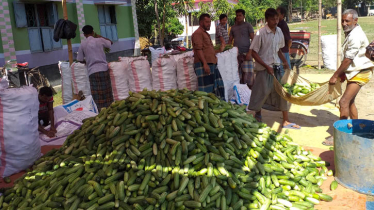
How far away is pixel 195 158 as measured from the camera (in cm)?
329

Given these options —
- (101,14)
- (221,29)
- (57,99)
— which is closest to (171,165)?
(221,29)

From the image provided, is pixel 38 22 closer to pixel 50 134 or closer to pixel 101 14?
pixel 101 14

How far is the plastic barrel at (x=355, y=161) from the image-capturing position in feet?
10.9

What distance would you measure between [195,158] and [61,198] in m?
1.29

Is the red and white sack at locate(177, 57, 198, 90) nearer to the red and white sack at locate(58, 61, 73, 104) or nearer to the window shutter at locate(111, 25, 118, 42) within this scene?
the red and white sack at locate(58, 61, 73, 104)

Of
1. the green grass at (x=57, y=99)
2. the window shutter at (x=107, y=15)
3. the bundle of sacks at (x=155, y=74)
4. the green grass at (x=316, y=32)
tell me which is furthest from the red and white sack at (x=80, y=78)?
the green grass at (x=316, y=32)

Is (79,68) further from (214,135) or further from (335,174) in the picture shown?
(335,174)

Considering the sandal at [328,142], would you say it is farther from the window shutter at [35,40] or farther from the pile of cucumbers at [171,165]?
the window shutter at [35,40]

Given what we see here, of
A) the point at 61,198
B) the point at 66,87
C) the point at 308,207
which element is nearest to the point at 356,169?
the point at 308,207

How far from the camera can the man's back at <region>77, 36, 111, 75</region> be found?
6059 mm

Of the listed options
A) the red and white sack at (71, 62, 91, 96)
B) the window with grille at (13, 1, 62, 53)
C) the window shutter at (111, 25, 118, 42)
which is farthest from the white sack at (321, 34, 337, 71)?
the window with grille at (13, 1, 62, 53)

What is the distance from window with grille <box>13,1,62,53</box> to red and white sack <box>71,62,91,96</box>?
391cm

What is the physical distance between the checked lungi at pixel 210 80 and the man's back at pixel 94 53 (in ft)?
5.79

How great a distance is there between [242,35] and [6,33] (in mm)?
6251
